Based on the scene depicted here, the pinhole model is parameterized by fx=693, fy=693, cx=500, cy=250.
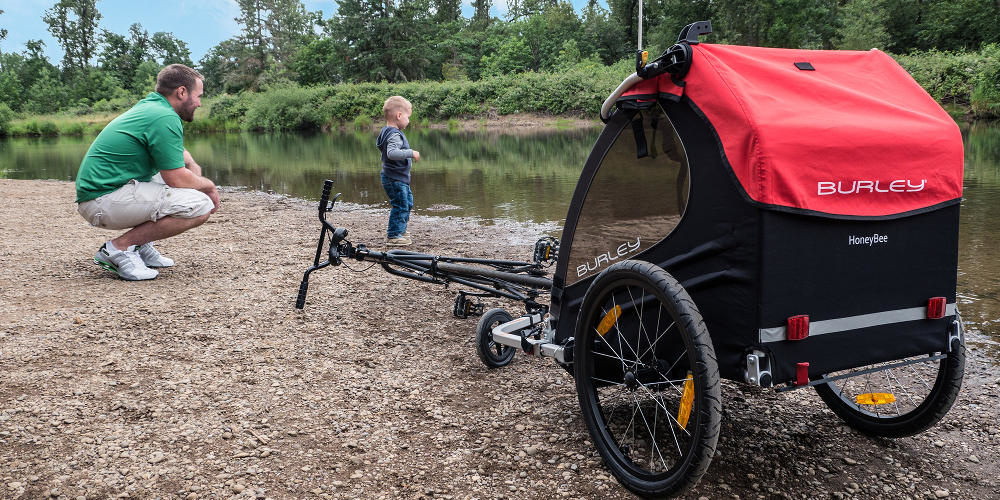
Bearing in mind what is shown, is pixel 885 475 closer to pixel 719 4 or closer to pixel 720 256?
pixel 720 256

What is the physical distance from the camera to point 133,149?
6.38m

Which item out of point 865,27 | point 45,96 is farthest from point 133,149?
point 45,96

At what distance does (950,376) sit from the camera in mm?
2893

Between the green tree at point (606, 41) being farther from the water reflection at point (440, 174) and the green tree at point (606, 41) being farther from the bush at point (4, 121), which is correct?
the bush at point (4, 121)

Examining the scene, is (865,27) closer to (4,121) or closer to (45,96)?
(4,121)

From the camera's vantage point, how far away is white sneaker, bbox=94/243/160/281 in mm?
6543

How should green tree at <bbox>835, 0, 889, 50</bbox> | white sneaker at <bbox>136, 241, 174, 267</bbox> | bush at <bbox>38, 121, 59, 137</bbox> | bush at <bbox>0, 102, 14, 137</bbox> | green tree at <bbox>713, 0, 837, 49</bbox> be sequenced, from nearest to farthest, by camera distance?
1. white sneaker at <bbox>136, 241, 174, 267</bbox>
2. green tree at <bbox>835, 0, 889, 50</bbox>
3. bush at <bbox>0, 102, 14, 137</bbox>
4. bush at <bbox>38, 121, 59, 137</bbox>
5. green tree at <bbox>713, 0, 837, 49</bbox>

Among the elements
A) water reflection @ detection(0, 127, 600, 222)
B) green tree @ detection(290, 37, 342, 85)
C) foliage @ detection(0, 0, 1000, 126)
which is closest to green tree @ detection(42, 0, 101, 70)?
foliage @ detection(0, 0, 1000, 126)

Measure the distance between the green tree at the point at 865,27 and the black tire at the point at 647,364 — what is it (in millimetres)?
56207

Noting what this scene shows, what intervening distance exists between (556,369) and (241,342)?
2252mm

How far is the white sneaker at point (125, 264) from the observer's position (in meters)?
6.54

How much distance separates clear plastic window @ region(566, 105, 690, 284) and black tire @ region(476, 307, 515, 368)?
1061mm

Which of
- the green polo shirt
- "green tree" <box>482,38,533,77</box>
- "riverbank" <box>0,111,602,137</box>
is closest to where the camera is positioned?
the green polo shirt

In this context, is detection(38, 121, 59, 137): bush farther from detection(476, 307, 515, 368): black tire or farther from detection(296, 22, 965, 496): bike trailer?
detection(296, 22, 965, 496): bike trailer
